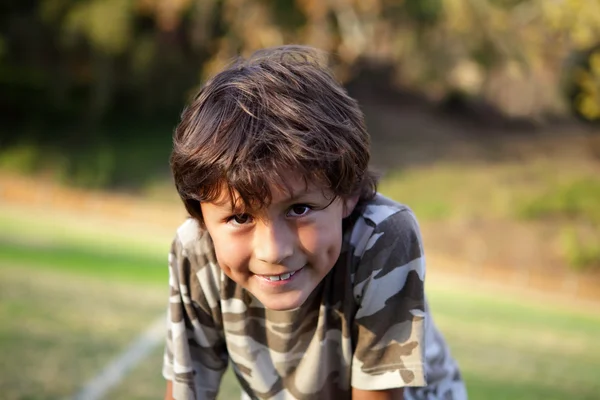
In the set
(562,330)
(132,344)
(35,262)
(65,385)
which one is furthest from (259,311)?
(35,262)

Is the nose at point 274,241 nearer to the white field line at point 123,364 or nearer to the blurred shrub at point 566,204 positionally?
the white field line at point 123,364

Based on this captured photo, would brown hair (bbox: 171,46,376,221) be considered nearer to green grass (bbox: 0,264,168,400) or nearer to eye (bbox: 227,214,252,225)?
eye (bbox: 227,214,252,225)

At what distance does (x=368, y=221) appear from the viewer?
1.70m

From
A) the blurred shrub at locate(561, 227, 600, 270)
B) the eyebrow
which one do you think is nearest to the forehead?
the eyebrow

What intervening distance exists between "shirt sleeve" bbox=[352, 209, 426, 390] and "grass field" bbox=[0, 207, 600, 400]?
174cm

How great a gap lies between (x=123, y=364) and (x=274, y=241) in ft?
7.86

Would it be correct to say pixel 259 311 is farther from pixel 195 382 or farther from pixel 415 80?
pixel 415 80

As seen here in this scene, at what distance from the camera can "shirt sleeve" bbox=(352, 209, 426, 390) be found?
1.68 metres

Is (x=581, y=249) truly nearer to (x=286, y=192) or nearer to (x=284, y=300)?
(x=284, y=300)

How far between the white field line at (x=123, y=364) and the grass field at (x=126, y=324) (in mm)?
40

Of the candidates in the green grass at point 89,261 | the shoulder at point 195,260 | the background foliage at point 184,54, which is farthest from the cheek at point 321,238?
the background foliage at point 184,54

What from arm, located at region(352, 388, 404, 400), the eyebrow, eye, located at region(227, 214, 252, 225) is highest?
the eyebrow

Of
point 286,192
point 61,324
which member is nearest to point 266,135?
point 286,192

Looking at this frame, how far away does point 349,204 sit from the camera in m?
1.66
